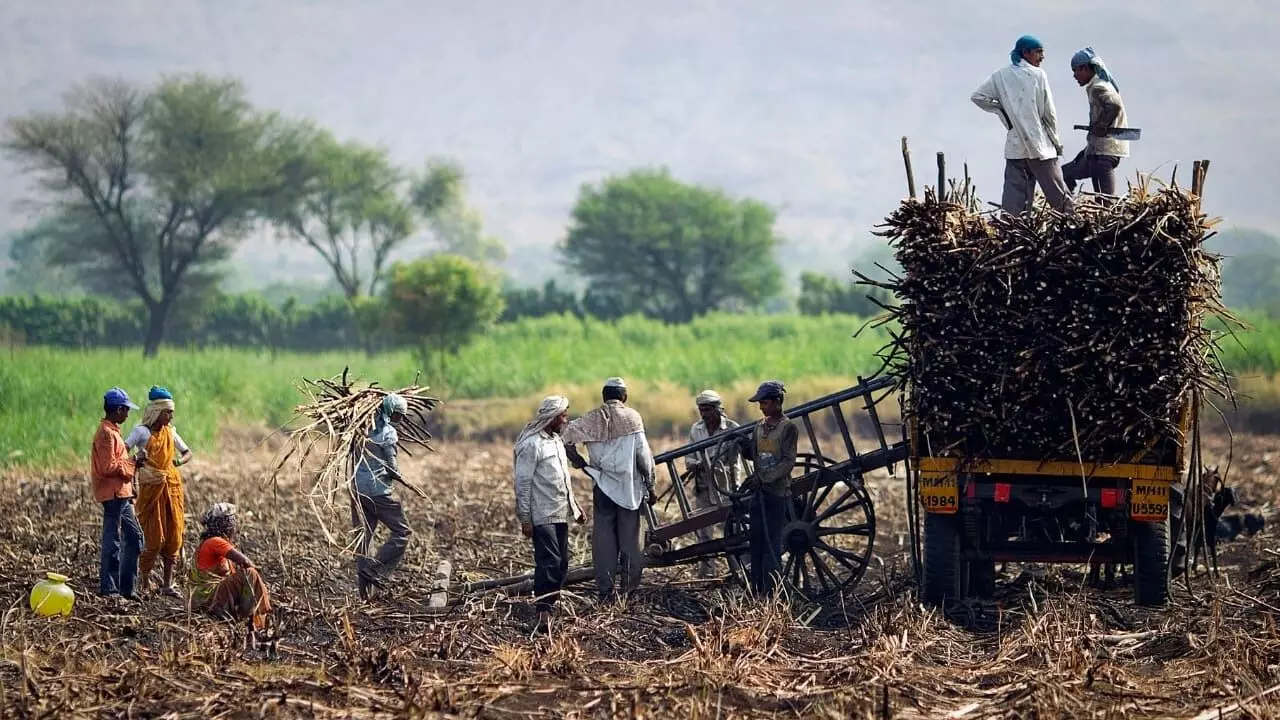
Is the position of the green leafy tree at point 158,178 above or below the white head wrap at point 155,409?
above

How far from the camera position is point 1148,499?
32.1 feet

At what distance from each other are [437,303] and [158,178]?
24.3 m

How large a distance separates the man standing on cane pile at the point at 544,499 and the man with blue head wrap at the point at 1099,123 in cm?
455

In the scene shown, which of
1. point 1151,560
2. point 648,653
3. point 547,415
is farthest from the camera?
point 547,415

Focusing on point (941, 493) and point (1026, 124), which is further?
point (1026, 124)

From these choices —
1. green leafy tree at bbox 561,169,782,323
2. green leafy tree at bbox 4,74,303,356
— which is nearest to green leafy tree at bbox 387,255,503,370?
green leafy tree at bbox 4,74,303,356

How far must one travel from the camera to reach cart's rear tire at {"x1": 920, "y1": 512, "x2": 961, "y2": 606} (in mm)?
10164

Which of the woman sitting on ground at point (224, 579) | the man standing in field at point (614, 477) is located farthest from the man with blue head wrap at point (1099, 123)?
the woman sitting on ground at point (224, 579)

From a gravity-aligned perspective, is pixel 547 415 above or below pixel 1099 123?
below

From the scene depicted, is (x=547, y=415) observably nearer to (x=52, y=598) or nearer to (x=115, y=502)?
(x=115, y=502)

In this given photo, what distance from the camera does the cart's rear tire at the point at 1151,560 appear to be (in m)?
10.1

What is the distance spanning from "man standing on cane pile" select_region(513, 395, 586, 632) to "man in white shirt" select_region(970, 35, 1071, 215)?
12.6ft

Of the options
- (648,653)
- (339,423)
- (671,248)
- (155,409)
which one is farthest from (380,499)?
(671,248)

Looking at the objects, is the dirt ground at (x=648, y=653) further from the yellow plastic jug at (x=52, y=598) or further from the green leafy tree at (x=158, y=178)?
the green leafy tree at (x=158, y=178)
